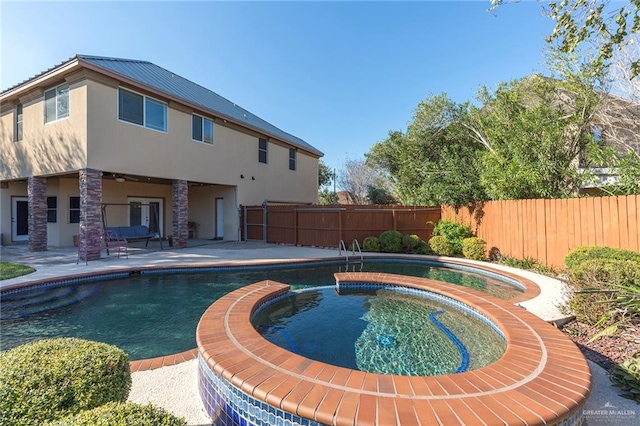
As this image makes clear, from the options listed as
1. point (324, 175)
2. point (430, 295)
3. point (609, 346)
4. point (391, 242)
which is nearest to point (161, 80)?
point (391, 242)

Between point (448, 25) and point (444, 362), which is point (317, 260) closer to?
point (444, 362)

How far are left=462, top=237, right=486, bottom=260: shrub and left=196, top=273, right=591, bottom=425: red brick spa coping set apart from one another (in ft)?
27.8

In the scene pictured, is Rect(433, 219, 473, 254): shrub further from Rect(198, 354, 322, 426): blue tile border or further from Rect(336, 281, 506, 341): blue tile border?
Rect(198, 354, 322, 426): blue tile border

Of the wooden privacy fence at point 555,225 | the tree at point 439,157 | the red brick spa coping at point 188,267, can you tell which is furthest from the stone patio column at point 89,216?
the wooden privacy fence at point 555,225

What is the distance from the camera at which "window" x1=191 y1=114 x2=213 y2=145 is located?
14039mm

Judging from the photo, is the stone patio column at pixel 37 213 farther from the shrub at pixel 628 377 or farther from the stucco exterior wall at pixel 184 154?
the shrub at pixel 628 377

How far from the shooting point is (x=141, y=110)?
38.5ft

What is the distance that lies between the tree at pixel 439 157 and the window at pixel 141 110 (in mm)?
12333

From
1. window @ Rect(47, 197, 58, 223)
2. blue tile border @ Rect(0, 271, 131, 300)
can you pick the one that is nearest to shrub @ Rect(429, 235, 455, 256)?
blue tile border @ Rect(0, 271, 131, 300)

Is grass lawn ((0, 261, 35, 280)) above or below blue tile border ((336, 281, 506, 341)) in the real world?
above

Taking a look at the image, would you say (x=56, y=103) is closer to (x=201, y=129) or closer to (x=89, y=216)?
(x=89, y=216)

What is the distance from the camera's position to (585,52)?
31.8ft

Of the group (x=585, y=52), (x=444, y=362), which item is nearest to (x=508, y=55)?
(x=585, y=52)

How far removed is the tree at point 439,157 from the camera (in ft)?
43.1
